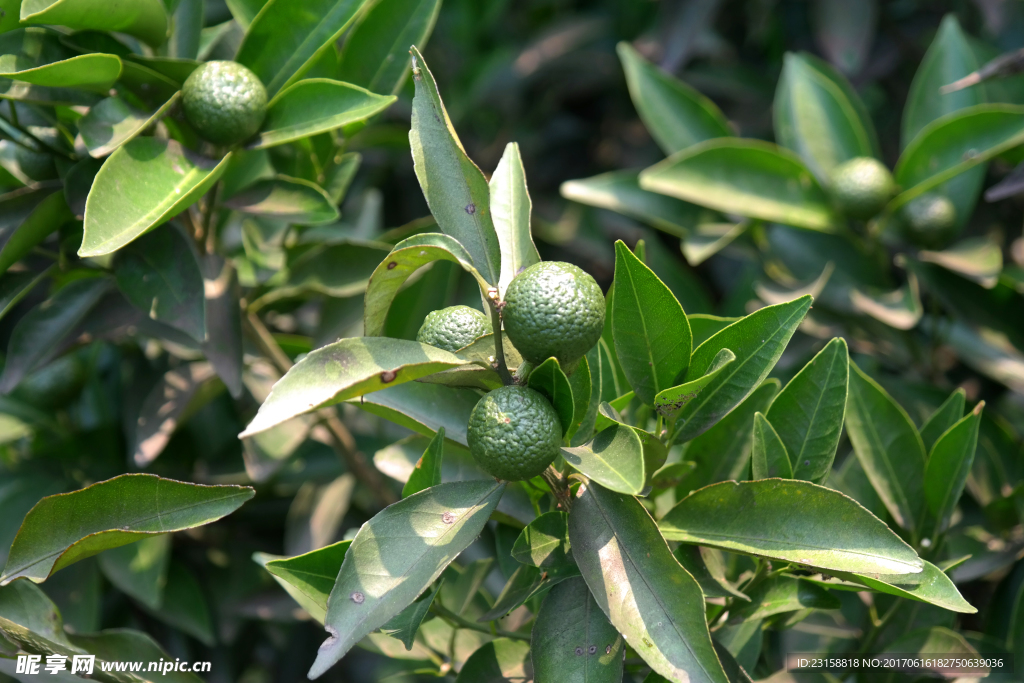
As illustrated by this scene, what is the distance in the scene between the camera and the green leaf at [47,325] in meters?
1.27

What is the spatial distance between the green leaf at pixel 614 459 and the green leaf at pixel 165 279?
2.10ft

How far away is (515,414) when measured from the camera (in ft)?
2.70

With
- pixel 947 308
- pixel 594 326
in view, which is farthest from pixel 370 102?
pixel 947 308

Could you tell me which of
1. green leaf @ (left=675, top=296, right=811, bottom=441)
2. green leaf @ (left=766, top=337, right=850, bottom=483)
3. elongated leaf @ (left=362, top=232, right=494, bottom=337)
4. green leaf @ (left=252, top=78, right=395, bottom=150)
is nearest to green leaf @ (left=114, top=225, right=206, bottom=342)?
green leaf @ (left=252, top=78, right=395, bottom=150)

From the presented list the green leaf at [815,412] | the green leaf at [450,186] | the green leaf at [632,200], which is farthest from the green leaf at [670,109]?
the green leaf at [450,186]

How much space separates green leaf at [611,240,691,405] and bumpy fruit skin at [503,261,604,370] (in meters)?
0.10

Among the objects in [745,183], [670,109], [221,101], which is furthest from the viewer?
[670,109]

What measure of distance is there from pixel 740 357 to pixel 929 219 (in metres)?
0.87

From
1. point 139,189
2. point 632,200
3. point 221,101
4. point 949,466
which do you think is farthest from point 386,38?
point 949,466

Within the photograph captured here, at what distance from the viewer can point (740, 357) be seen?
38.1 inches

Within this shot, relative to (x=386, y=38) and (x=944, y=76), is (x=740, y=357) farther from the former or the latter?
(x=944, y=76)

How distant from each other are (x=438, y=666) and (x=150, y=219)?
0.79 m

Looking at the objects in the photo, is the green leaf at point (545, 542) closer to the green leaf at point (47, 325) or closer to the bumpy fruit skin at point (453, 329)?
the bumpy fruit skin at point (453, 329)

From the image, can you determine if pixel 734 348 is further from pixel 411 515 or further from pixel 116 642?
pixel 116 642
